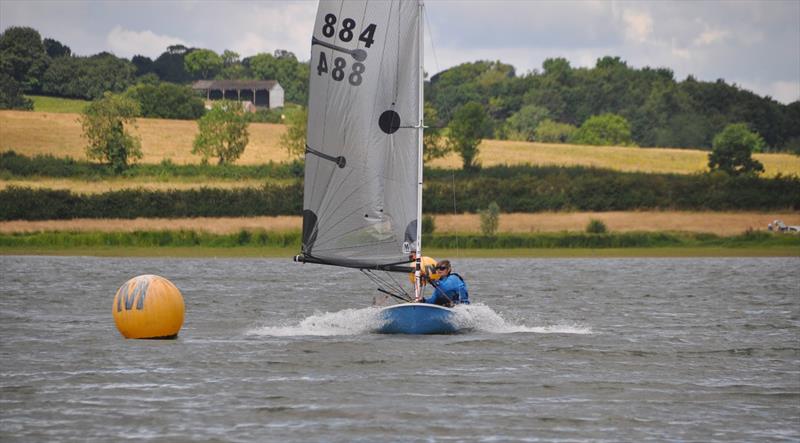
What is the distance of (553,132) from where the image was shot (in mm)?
181625

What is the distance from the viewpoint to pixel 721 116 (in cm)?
18138

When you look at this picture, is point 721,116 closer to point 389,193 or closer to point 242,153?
point 242,153

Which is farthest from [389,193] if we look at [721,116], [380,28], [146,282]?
[721,116]

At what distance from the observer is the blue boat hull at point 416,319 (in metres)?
29.8

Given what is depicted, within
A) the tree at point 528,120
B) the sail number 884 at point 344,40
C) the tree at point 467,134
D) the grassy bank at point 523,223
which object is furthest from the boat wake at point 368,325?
the tree at point 528,120

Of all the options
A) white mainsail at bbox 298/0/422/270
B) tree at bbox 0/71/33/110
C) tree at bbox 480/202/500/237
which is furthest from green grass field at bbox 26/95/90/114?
white mainsail at bbox 298/0/422/270

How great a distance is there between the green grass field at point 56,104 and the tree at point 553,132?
2308 inches

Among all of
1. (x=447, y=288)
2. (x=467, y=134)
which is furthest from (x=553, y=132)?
(x=447, y=288)

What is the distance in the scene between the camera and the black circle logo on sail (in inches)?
1214

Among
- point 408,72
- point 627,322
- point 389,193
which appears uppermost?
point 408,72

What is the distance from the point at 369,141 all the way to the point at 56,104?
141m

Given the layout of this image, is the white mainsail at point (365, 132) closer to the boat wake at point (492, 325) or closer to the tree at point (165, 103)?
the boat wake at point (492, 325)

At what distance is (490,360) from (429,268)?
16.2 ft

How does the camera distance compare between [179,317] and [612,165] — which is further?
[612,165]
